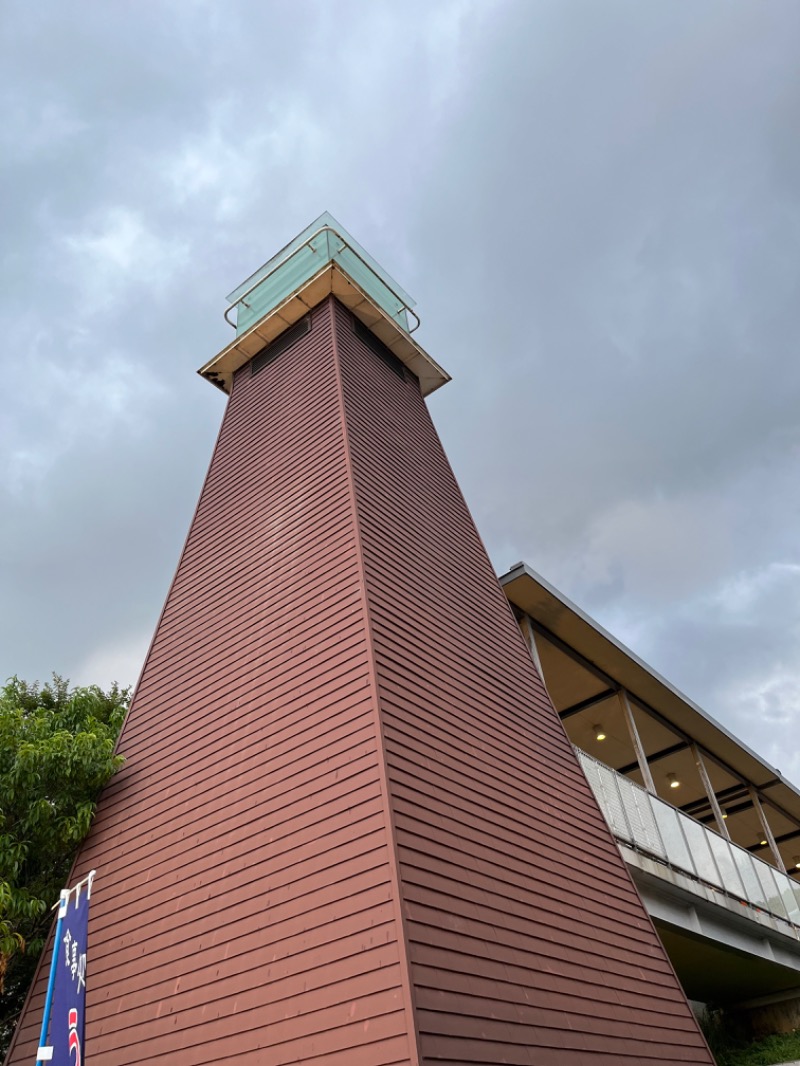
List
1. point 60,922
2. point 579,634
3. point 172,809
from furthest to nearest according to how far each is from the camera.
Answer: point 579,634 → point 172,809 → point 60,922

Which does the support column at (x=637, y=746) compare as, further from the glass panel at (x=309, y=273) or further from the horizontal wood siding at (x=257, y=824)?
Answer: the glass panel at (x=309, y=273)

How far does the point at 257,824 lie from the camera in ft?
20.4

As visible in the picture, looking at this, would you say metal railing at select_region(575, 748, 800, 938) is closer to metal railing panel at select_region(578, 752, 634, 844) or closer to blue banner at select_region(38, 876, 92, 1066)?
metal railing panel at select_region(578, 752, 634, 844)

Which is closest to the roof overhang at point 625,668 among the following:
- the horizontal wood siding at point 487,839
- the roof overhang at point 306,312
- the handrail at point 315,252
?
the horizontal wood siding at point 487,839

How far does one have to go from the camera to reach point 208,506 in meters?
10.9

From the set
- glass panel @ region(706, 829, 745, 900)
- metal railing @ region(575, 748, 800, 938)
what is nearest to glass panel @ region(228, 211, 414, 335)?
metal railing @ region(575, 748, 800, 938)

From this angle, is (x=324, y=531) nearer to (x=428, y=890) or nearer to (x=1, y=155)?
(x=428, y=890)

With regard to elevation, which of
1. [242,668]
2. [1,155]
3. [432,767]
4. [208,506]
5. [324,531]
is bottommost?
[432,767]

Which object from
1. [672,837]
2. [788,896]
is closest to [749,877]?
[788,896]

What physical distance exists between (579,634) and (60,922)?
9086 mm

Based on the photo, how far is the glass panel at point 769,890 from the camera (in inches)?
470

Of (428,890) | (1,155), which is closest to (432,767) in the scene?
(428,890)

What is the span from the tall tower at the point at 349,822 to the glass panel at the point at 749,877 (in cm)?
470

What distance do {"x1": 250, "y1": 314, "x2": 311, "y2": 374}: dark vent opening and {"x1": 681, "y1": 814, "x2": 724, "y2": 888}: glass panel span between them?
372 inches
